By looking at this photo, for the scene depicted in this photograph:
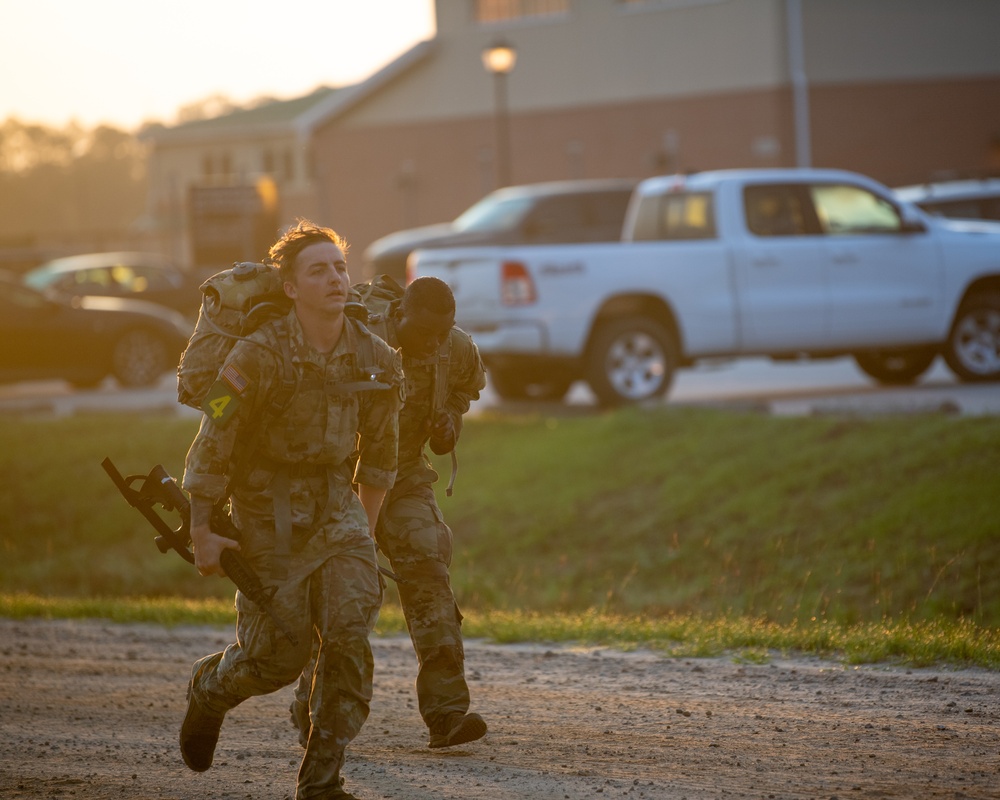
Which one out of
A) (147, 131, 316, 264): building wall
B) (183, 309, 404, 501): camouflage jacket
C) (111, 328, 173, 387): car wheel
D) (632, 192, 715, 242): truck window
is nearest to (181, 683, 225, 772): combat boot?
(183, 309, 404, 501): camouflage jacket

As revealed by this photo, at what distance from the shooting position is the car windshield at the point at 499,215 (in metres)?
20.2

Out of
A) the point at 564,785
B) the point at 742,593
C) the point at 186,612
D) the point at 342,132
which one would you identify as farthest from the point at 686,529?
the point at 342,132

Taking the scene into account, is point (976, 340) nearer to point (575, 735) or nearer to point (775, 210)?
point (775, 210)

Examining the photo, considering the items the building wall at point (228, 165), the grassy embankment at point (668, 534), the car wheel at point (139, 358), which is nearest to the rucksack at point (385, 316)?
the grassy embankment at point (668, 534)

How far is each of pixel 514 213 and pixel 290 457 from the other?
15673 mm

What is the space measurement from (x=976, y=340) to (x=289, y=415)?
12474 mm

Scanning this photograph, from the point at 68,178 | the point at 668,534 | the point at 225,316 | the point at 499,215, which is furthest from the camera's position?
the point at 68,178

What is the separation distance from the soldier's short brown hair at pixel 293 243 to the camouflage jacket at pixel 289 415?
142 millimetres

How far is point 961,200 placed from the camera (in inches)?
759

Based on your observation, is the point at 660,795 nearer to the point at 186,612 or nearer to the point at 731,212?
the point at 186,612

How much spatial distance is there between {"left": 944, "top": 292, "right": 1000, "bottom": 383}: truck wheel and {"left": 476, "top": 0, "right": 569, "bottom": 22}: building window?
24.2 metres

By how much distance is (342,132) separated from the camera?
4378 cm

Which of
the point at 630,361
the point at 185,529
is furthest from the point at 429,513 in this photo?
the point at 630,361

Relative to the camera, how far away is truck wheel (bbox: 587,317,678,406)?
1479 cm
